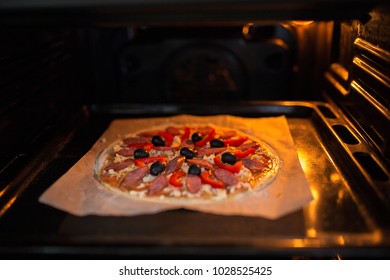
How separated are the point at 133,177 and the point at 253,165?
1.26ft

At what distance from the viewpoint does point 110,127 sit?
5.17ft

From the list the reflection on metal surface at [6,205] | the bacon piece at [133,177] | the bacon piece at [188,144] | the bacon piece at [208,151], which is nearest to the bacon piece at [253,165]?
the bacon piece at [208,151]

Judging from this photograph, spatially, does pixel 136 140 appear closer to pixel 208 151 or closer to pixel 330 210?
pixel 208 151

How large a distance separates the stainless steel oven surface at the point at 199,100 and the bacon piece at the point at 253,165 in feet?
0.49

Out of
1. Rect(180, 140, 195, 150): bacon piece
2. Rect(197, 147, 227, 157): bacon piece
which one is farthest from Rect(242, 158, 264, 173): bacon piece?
Rect(180, 140, 195, 150): bacon piece

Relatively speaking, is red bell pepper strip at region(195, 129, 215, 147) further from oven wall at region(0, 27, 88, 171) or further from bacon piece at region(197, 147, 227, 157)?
oven wall at region(0, 27, 88, 171)

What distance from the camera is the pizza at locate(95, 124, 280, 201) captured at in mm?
1090

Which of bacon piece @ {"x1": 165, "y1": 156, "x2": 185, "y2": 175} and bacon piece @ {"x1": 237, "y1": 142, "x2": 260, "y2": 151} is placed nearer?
bacon piece @ {"x1": 165, "y1": 156, "x2": 185, "y2": 175}

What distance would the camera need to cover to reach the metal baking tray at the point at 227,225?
82 centimetres

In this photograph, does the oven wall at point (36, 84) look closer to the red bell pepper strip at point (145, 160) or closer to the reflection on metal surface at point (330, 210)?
the red bell pepper strip at point (145, 160)

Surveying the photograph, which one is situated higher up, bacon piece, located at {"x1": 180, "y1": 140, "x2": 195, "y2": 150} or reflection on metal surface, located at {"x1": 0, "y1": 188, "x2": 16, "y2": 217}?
reflection on metal surface, located at {"x1": 0, "y1": 188, "x2": 16, "y2": 217}

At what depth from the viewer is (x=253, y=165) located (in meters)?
1.22

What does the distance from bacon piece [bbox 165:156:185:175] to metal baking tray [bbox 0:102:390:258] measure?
0.79 ft

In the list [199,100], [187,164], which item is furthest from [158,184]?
[199,100]
